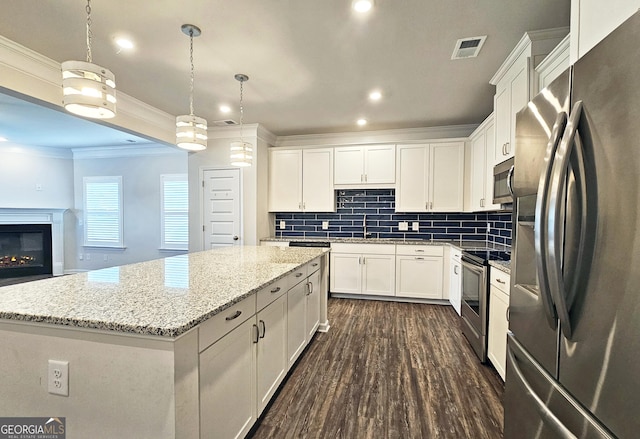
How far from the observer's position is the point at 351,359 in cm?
257

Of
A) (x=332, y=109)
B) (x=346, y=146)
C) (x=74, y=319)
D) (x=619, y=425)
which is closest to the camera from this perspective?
(x=619, y=425)

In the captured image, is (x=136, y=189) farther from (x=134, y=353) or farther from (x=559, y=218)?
(x=559, y=218)

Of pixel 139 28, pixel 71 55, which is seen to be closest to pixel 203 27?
pixel 139 28

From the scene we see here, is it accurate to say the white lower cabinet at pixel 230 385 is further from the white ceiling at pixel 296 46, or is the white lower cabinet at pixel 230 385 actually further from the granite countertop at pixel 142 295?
the white ceiling at pixel 296 46

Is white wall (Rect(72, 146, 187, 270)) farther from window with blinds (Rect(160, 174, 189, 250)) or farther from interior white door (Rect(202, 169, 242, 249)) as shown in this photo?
interior white door (Rect(202, 169, 242, 249))

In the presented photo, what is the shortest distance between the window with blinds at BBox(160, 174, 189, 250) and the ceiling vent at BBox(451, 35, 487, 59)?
5.27 m

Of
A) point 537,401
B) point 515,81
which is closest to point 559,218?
point 537,401

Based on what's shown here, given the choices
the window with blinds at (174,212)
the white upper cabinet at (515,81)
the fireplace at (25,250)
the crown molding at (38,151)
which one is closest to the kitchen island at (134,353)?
the white upper cabinet at (515,81)

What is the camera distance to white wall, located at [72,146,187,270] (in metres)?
6.12

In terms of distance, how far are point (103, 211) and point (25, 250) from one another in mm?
1501

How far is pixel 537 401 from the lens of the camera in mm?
1018

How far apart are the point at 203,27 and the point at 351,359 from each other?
2898 millimetres

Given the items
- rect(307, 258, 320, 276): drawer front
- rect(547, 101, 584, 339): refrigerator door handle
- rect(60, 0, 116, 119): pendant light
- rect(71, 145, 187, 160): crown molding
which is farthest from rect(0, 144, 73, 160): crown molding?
rect(547, 101, 584, 339): refrigerator door handle

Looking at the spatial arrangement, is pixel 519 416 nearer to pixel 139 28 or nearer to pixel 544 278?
pixel 544 278
